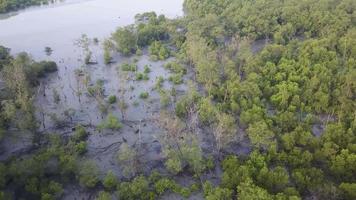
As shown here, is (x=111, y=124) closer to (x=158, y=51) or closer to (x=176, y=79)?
(x=176, y=79)

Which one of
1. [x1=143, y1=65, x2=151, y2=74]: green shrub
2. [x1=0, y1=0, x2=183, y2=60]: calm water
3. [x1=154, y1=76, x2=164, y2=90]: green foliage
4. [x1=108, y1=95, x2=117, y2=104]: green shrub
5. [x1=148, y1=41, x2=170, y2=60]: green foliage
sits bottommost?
[x1=108, y1=95, x2=117, y2=104]: green shrub

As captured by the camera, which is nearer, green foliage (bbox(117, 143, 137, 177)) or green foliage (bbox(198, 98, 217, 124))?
green foliage (bbox(117, 143, 137, 177))

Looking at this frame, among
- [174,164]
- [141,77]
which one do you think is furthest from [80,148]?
[141,77]

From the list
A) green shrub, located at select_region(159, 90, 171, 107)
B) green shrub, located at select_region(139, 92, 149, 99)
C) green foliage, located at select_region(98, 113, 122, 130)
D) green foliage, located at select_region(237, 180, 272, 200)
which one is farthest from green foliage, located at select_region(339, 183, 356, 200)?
green shrub, located at select_region(139, 92, 149, 99)

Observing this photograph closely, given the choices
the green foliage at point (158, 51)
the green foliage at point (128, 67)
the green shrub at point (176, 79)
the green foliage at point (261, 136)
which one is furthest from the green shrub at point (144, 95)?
the green foliage at point (261, 136)

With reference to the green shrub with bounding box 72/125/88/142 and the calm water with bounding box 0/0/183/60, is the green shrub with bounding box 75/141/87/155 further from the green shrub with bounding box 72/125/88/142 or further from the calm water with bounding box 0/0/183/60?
the calm water with bounding box 0/0/183/60

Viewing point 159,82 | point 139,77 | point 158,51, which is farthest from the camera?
point 158,51

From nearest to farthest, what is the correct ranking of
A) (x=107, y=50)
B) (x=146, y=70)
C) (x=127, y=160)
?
(x=127, y=160), (x=146, y=70), (x=107, y=50)

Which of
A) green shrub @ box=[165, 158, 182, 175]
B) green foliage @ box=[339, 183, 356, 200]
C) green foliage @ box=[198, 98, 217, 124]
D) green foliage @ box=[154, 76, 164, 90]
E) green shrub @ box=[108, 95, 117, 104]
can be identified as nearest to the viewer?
green foliage @ box=[339, 183, 356, 200]
